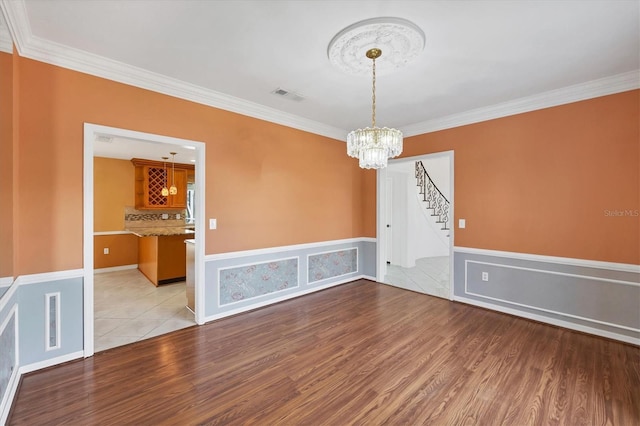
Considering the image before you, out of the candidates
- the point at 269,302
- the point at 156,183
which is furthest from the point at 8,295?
the point at 156,183

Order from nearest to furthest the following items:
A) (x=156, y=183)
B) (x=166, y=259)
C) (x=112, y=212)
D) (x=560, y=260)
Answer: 1. (x=560, y=260)
2. (x=166, y=259)
3. (x=112, y=212)
4. (x=156, y=183)

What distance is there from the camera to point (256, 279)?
151 inches

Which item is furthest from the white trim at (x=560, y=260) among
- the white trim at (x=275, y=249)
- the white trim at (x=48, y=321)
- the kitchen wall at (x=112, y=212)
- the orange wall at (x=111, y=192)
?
the orange wall at (x=111, y=192)

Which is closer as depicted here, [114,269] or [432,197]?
[114,269]

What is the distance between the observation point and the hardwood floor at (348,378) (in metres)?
1.91

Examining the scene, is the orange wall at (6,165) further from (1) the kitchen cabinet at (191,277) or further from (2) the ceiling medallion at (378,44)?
(2) the ceiling medallion at (378,44)

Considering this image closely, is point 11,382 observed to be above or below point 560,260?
below

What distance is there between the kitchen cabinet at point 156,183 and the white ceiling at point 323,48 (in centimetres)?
449

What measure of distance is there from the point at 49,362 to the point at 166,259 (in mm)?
2777

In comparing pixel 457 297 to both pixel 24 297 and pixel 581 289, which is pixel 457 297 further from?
pixel 24 297

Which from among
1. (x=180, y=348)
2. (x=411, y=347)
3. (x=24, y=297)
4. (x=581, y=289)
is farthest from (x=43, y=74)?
(x=581, y=289)

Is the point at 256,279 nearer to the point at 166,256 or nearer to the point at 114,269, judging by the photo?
the point at 166,256

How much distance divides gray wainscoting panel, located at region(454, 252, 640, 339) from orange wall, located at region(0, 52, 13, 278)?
4927mm

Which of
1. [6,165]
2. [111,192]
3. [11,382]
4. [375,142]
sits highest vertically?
[375,142]
